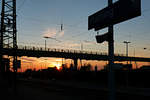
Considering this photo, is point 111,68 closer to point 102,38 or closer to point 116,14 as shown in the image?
point 102,38

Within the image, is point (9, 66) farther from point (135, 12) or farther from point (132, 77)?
point (132, 77)

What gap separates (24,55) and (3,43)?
47.9 metres

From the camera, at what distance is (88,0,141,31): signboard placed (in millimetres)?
5519

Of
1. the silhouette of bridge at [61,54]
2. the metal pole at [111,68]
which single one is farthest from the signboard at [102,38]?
the silhouette of bridge at [61,54]

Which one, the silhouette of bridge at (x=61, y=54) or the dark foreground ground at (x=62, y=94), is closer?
the dark foreground ground at (x=62, y=94)

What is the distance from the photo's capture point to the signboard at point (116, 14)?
18.1 ft

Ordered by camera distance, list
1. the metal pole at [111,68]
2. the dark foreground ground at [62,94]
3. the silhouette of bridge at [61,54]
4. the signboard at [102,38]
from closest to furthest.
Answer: the metal pole at [111,68] → the signboard at [102,38] → the dark foreground ground at [62,94] → the silhouette of bridge at [61,54]

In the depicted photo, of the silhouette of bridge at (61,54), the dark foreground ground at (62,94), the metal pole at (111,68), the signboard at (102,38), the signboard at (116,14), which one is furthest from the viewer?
the silhouette of bridge at (61,54)

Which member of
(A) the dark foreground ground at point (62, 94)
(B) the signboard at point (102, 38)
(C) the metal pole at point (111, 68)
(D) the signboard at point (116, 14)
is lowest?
(A) the dark foreground ground at point (62, 94)

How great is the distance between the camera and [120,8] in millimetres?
5941

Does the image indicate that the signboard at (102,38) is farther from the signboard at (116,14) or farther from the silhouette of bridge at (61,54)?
the silhouette of bridge at (61,54)

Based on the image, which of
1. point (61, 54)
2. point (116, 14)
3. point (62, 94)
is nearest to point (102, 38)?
point (116, 14)

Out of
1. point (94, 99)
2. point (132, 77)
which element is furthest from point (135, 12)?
point (132, 77)

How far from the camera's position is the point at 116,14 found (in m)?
6.04
